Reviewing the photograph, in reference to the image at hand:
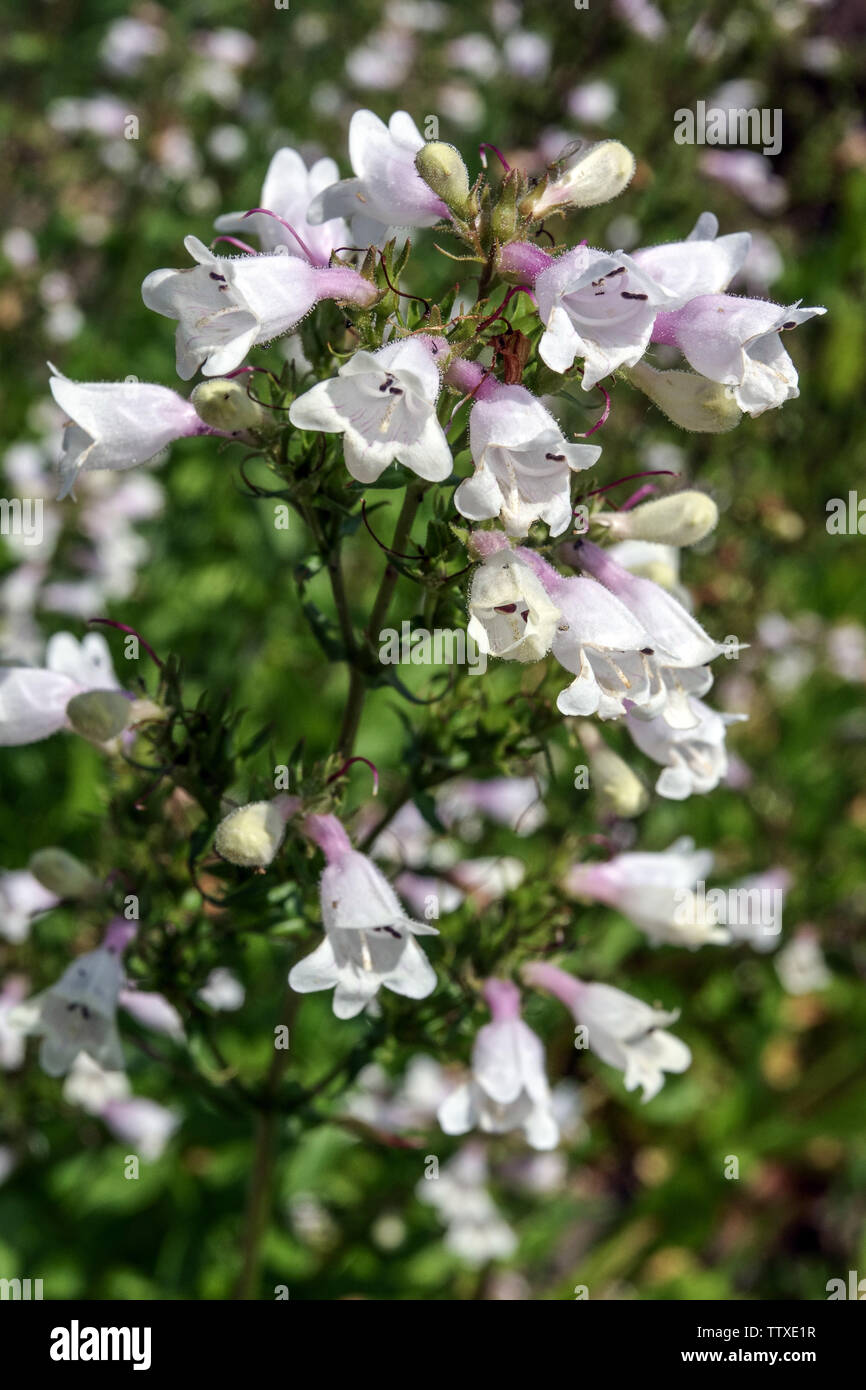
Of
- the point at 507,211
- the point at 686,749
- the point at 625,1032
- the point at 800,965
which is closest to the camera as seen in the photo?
the point at 507,211

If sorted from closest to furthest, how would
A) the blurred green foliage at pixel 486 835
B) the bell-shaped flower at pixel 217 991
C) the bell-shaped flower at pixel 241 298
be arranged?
the bell-shaped flower at pixel 241 298 < the bell-shaped flower at pixel 217 991 < the blurred green foliage at pixel 486 835

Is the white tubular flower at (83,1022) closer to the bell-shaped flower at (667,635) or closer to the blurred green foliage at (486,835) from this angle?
the blurred green foliage at (486,835)

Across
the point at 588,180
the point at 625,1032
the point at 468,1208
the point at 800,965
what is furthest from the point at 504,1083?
the point at 800,965

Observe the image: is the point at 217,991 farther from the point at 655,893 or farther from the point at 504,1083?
the point at 655,893

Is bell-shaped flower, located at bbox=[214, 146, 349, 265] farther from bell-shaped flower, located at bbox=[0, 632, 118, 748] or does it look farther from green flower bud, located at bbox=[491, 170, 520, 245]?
bell-shaped flower, located at bbox=[0, 632, 118, 748]

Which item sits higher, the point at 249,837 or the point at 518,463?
the point at 518,463

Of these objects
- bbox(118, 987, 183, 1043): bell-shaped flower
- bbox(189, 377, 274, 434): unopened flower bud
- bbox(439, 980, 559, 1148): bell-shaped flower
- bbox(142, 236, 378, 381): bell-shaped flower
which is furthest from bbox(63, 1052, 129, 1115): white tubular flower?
bbox(142, 236, 378, 381): bell-shaped flower

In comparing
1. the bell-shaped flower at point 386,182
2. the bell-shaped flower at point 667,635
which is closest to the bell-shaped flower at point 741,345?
the bell-shaped flower at point 667,635
